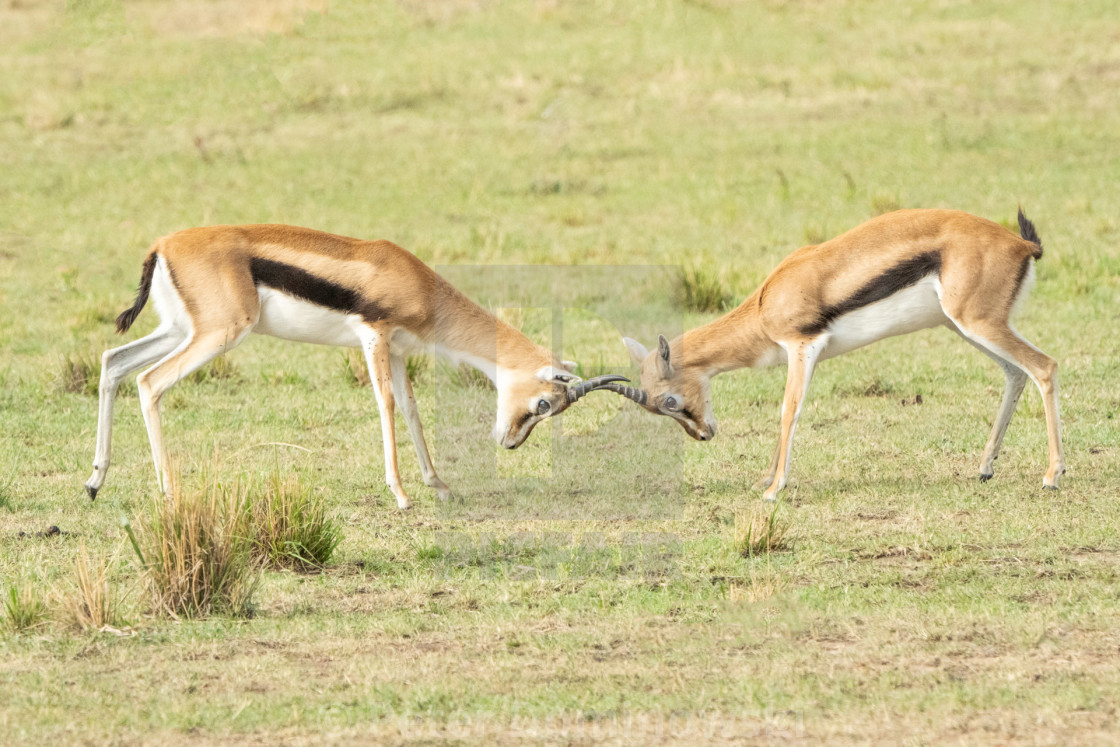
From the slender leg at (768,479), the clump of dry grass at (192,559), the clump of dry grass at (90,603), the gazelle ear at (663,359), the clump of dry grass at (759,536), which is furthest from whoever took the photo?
the slender leg at (768,479)

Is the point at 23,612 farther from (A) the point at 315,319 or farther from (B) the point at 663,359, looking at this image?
(B) the point at 663,359

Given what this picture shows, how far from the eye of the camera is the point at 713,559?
256 inches

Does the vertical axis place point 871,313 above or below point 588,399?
above

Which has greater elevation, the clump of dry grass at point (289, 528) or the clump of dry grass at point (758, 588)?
the clump of dry grass at point (289, 528)

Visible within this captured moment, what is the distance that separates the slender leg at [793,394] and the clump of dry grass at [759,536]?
34.2 inches

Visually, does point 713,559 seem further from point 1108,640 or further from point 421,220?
point 421,220

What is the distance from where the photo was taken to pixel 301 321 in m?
7.59

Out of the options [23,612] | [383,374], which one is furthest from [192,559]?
[383,374]

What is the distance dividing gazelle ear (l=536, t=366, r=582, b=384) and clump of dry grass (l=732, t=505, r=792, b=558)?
1.31m

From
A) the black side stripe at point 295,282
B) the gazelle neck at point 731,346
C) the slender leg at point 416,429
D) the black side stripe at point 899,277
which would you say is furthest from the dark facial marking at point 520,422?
the black side stripe at point 899,277

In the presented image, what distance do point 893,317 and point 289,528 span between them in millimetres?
3319

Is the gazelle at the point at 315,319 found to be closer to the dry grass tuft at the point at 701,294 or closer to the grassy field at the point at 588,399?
the grassy field at the point at 588,399

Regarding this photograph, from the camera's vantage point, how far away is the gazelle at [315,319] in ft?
24.2

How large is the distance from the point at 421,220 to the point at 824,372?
6.58m
